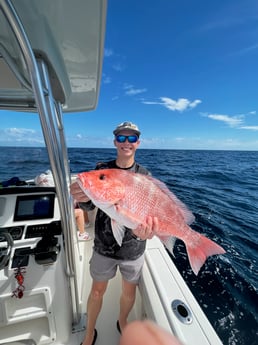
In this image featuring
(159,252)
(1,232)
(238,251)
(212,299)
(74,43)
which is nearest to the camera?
(74,43)

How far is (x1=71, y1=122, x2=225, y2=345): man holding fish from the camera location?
4.13 ft

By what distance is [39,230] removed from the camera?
1.70 m

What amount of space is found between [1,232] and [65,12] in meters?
1.64

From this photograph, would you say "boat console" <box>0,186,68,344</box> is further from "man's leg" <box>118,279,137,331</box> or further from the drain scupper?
the drain scupper

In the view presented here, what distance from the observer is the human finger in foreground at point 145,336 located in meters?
0.43

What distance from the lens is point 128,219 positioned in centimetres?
127

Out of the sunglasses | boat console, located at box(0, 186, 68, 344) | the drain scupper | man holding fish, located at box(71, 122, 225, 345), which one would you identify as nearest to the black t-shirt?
man holding fish, located at box(71, 122, 225, 345)

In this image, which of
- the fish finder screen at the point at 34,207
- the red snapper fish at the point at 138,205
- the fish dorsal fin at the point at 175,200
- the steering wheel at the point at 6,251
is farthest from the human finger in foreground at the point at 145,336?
the fish finder screen at the point at 34,207

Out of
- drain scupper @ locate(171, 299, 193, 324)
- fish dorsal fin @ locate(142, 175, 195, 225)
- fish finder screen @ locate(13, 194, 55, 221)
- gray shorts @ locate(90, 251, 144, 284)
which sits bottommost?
drain scupper @ locate(171, 299, 193, 324)

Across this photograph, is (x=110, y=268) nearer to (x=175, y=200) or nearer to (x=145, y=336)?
(x=175, y=200)

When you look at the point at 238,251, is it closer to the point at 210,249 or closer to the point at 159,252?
the point at 159,252

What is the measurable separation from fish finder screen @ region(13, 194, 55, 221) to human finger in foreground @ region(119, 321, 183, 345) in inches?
62.1

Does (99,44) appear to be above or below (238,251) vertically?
above

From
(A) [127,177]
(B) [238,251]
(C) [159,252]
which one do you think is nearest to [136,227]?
(A) [127,177]
